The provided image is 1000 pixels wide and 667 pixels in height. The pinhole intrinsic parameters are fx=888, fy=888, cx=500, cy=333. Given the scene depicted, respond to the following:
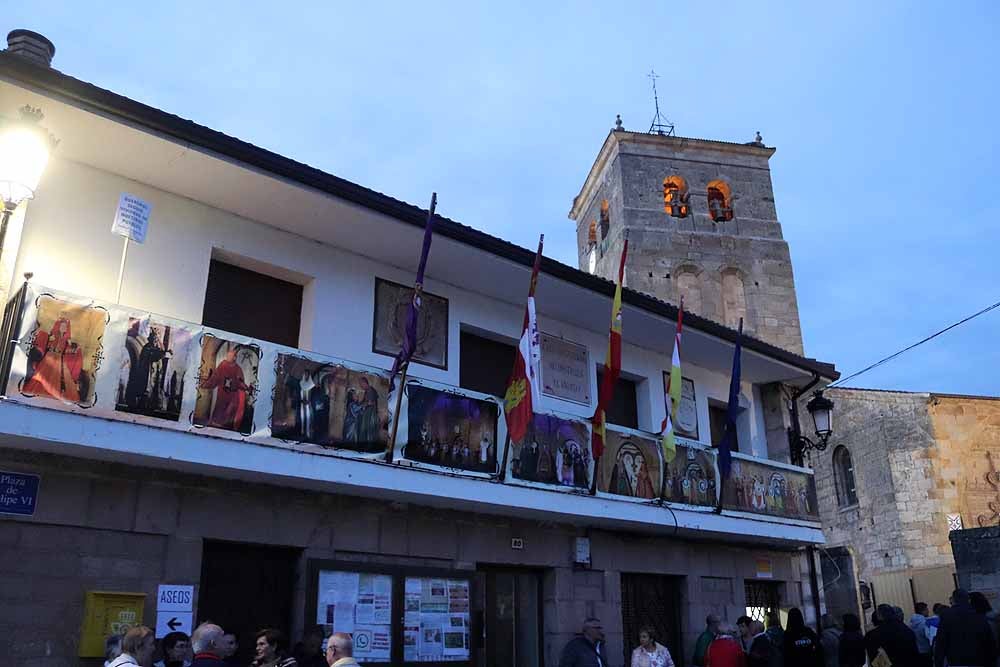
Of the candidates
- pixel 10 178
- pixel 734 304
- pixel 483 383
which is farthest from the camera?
pixel 734 304

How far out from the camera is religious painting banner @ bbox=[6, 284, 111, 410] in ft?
22.7

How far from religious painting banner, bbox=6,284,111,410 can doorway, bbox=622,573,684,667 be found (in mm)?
7641

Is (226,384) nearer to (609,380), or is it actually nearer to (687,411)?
(609,380)

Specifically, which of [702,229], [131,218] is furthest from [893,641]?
[702,229]

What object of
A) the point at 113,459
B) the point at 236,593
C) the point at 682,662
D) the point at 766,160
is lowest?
the point at 682,662

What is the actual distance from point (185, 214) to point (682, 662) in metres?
8.93

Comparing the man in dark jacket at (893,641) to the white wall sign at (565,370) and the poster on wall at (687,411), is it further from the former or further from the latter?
the poster on wall at (687,411)

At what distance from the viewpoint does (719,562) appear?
13.4 meters

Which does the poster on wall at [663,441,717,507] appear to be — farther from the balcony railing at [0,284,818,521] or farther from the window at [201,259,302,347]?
the window at [201,259,302,347]

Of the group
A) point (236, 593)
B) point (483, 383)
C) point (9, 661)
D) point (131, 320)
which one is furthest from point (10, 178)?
point (483, 383)

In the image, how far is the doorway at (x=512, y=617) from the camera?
10.6 metres

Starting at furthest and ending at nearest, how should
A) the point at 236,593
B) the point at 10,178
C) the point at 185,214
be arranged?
the point at 185,214
the point at 236,593
the point at 10,178

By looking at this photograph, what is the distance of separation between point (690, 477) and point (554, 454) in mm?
2641

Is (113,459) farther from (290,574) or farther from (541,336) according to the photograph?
(541,336)
